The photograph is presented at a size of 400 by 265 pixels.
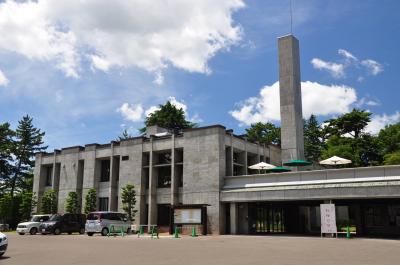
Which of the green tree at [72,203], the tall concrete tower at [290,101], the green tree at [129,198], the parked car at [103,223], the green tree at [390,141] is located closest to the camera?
the parked car at [103,223]

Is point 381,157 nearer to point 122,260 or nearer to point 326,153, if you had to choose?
point 326,153

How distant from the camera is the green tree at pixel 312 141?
66812mm

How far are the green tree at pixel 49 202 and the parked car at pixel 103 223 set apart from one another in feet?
46.4

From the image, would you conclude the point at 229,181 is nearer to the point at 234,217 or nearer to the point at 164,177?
the point at 234,217

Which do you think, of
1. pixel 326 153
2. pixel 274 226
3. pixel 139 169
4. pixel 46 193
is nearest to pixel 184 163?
pixel 139 169

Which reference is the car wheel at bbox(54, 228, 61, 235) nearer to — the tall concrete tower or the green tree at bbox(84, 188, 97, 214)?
A: the green tree at bbox(84, 188, 97, 214)

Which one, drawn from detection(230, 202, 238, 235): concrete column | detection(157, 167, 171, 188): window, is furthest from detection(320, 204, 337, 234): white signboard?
detection(157, 167, 171, 188): window

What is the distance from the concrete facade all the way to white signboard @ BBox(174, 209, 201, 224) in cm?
191

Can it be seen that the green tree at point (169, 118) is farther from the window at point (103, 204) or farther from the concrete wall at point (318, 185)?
the concrete wall at point (318, 185)

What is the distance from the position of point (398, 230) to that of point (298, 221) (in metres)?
8.26

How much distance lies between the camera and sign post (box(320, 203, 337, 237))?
25.8m

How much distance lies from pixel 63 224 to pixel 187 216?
10.4m

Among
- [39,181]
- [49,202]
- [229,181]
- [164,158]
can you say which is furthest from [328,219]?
[39,181]

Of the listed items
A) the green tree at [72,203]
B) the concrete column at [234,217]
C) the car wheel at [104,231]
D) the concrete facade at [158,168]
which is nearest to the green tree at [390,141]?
the concrete facade at [158,168]
